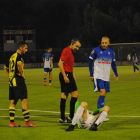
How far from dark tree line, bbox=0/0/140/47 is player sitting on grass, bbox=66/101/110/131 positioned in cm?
5414

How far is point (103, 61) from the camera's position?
960 cm

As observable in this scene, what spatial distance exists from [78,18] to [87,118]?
72.6 m

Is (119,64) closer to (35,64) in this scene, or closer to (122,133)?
(35,64)

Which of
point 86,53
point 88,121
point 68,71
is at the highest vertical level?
point 68,71

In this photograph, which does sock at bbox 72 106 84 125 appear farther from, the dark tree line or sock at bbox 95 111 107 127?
the dark tree line

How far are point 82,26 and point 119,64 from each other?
2674 centimetres

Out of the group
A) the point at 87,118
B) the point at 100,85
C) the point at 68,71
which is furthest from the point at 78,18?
the point at 87,118

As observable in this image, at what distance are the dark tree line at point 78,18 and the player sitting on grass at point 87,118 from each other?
178 feet

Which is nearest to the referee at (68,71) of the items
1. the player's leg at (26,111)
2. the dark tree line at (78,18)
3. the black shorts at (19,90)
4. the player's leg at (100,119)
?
the player's leg at (26,111)

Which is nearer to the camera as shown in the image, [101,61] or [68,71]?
[68,71]

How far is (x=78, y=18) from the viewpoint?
79250 mm

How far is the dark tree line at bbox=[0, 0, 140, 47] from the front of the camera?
63.6 metres

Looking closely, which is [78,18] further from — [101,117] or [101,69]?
[101,117]

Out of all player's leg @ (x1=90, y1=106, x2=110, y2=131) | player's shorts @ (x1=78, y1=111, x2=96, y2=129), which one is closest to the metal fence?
player's shorts @ (x1=78, y1=111, x2=96, y2=129)
